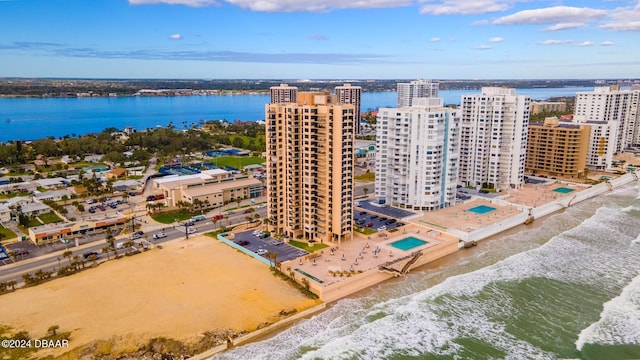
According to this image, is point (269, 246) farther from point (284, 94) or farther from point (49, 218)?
point (284, 94)

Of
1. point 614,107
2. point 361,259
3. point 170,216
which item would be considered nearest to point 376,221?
point 361,259

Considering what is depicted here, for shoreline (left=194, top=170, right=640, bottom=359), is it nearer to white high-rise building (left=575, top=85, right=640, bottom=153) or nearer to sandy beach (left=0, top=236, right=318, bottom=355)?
sandy beach (left=0, top=236, right=318, bottom=355)

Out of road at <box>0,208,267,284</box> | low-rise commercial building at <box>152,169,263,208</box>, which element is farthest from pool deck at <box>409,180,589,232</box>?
low-rise commercial building at <box>152,169,263,208</box>

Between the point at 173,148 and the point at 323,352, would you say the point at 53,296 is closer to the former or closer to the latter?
the point at 323,352

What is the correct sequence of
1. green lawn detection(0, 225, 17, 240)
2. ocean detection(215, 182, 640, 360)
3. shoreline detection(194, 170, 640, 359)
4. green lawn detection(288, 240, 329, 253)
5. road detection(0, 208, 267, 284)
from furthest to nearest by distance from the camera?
green lawn detection(0, 225, 17, 240) < green lawn detection(288, 240, 329, 253) < road detection(0, 208, 267, 284) < shoreline detection(194, 170, 640, 359) < ocean detection(215, 182, 640, 360)

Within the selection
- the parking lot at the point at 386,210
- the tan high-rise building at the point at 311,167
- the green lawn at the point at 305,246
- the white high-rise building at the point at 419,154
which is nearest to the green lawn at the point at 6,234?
the tan high-rise building at the point at 311,167

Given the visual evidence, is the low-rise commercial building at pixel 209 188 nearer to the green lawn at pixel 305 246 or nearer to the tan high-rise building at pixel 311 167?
the tan high-rise building at pixel 311 167
